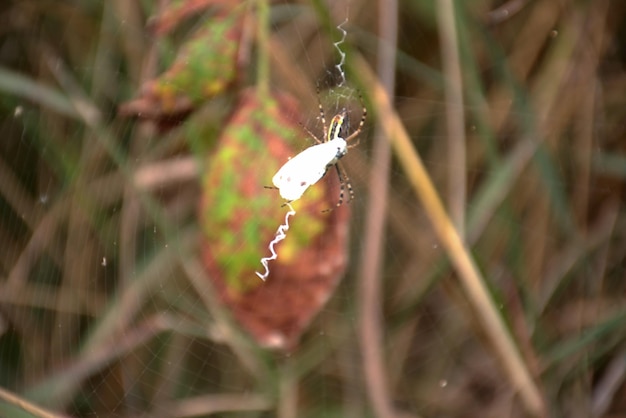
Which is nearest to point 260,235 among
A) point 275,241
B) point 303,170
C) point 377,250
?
point 275,241

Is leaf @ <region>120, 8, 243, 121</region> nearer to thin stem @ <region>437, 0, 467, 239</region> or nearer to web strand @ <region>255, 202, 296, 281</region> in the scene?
web strand @ <region>255, 202, 296, 281</region>

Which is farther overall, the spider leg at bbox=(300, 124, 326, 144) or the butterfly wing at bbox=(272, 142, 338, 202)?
the spider leg at bbox=(300, 124, 326, 144)

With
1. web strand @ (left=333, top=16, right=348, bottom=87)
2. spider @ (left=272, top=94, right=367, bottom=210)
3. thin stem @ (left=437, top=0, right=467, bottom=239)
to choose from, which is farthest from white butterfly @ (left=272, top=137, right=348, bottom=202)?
thin stem @ (left=437, top=0, right=467, bottom=239)

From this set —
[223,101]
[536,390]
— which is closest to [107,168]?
[223,101]

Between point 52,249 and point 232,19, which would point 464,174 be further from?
point 52,249

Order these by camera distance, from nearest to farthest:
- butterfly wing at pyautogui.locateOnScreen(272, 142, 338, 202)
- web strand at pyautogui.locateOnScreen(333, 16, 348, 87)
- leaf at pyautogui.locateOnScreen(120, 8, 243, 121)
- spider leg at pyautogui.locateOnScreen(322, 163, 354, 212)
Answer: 1. leaf at pyautogui.locateOnScreen(120, 8, 243, 121)
2. butterfly wing at pyautogui.locateOnScreen(272, 142, 338, 202)
3. web strand at pyautogui.locateOnScreen(333, 16, 348, 87)
4. spider leg at pyautogui.locateOnScreen(322, 163, 354, 212)
